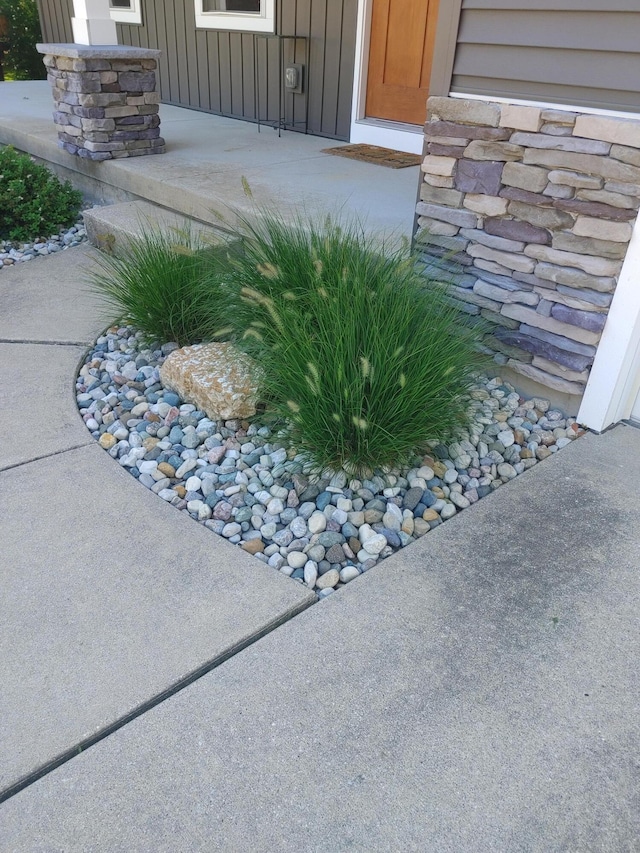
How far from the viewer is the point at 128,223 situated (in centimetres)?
416

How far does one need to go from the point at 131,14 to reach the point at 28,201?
4704 mm

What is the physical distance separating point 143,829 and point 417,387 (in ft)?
4.83

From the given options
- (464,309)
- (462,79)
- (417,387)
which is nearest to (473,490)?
(417,387)

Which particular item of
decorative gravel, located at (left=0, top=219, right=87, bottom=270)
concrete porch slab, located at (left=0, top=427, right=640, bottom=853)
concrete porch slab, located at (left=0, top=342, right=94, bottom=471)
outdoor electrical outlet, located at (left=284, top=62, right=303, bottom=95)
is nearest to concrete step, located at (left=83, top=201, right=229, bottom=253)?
decorative gravel, located at (left=0, top=219, right=87, bottom=270)

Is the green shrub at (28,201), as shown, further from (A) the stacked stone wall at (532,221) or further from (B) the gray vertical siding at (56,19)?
(B) the gray vertical siding at (56,19)

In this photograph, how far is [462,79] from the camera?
9.45 ft

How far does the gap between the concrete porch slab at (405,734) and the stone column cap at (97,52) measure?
4191 millimetres

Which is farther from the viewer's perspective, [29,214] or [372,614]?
[29,214]

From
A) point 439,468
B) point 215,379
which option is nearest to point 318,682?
point 439,468

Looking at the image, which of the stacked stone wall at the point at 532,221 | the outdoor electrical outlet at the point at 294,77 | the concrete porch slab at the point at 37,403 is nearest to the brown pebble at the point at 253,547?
the concrete porch slab at the point at 37,403

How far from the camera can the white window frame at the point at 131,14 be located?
7980mm

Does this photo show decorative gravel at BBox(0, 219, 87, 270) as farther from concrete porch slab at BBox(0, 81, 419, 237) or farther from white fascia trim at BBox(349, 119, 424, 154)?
white fascia trim at BBox(349, 119, 424, 154)

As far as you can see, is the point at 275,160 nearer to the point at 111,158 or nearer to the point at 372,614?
the point at 111,158

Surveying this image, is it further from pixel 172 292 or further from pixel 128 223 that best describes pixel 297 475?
pixel 128 223
